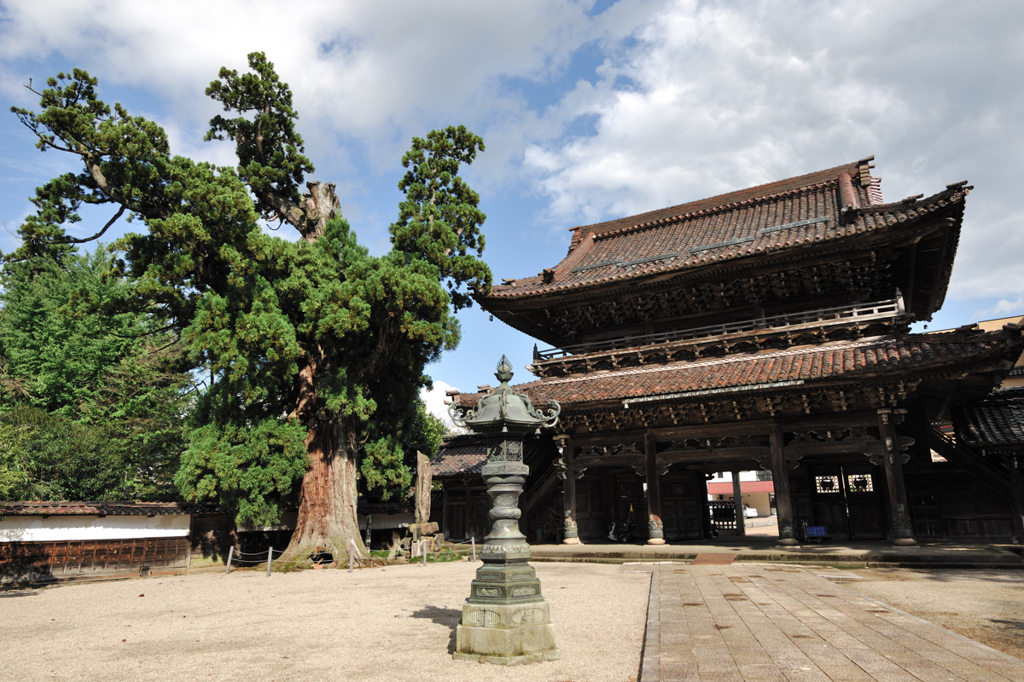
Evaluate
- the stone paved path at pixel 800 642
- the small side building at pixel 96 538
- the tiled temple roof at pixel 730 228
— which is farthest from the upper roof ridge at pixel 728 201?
the small side building at pixel 96 538

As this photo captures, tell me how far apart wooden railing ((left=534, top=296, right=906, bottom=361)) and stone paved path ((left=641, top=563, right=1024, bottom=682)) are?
730 cm

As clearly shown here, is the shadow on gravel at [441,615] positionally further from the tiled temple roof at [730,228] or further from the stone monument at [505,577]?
the tiled temple roof at [730,228]

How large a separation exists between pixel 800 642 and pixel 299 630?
571 cm

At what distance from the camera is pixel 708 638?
5703 mm

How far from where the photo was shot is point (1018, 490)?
42.9 feet

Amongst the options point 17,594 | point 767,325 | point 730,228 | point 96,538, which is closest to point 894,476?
point 767,325

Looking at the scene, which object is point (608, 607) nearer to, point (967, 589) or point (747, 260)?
point (967, 589)

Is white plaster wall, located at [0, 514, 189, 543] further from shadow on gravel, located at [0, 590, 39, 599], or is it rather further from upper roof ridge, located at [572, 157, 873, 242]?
upper roof ridge, located at [572, 157, 873, 242]

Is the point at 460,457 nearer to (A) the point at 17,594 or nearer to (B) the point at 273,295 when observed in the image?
(B) the point at 273,295

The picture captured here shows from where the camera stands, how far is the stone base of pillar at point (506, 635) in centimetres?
551

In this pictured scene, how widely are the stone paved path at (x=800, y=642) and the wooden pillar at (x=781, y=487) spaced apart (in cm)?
521

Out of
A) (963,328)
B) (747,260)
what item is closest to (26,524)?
(747,260)

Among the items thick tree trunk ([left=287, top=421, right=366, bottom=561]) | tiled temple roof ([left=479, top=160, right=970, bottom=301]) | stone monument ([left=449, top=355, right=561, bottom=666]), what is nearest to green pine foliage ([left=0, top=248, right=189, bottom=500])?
thick tree trunk ([left=287, top=421, right=366, bottom=561])

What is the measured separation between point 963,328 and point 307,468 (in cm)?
1582
